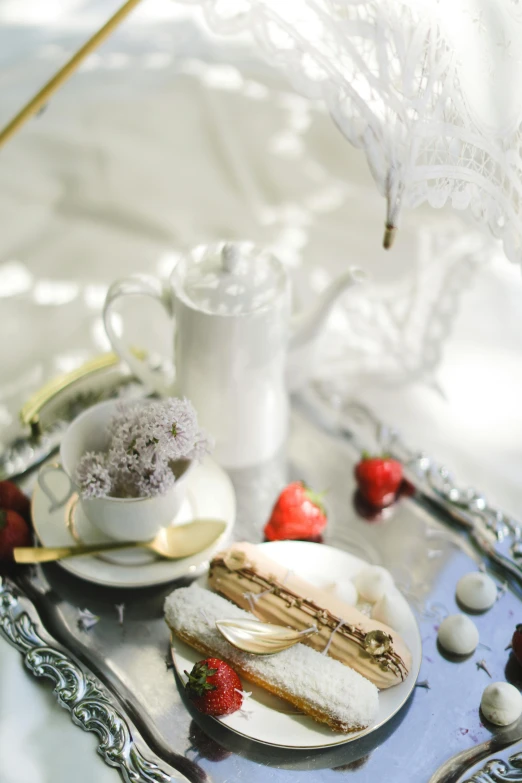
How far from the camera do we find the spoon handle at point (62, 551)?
833mm

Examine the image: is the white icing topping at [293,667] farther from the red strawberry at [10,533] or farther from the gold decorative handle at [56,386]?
the gold decorative handle at [56,386]

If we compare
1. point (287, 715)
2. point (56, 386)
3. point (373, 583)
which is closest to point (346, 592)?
point (373, 583)

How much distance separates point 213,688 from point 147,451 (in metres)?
0.21

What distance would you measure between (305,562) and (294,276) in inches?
23.9

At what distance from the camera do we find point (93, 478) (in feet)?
2.50

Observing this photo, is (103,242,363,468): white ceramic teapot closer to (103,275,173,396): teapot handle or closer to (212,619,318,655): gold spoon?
(103,275,173,396): teapot handle

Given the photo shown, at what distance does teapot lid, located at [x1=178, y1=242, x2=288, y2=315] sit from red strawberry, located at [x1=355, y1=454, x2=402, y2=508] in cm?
22

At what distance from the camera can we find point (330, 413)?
107cm

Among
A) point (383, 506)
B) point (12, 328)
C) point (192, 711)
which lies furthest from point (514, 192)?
point (12, 328)

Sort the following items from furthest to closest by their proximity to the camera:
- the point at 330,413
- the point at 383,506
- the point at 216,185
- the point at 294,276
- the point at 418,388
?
the point at 216,185
the point at 294,276
the point at 418,388
the point at 330,413
the point at 383,506

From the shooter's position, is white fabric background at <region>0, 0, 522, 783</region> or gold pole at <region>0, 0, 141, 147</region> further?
white fabric background at <region>0, 0, 522, 783</region>

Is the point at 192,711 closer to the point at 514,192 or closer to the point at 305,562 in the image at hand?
the point at 305,562

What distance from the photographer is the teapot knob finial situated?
847mm

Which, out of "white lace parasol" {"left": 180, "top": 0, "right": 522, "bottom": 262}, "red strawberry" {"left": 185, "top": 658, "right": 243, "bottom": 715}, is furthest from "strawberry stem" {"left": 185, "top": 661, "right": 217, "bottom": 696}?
"white lace parasol" {"left": 180, "top": 0, "right": 522, "bottom": 262}
